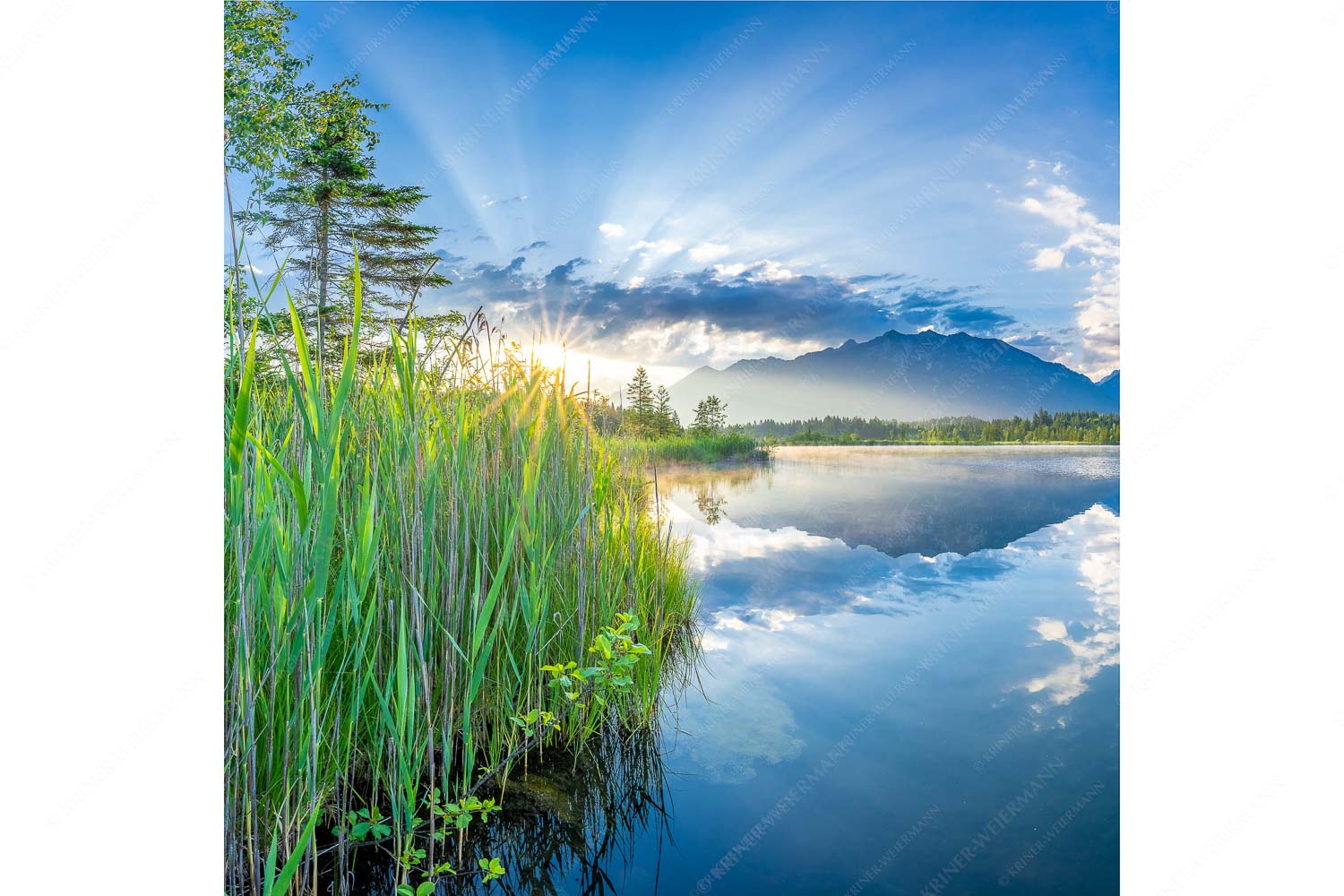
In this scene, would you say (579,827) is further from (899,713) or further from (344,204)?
(344,204)

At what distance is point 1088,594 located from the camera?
4.24 meters

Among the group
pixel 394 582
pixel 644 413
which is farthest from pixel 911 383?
pixel 394 582

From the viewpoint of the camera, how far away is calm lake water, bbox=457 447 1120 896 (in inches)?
64.3

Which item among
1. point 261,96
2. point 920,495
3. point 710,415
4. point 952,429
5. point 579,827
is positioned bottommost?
point 579,827

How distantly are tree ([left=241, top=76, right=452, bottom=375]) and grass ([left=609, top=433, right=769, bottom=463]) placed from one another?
5.34 m

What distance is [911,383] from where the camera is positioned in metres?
10.1

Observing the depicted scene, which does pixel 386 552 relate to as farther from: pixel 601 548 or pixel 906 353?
pixel 906 353

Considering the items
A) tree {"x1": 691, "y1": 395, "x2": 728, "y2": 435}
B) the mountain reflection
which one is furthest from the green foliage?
tree {"x1": 691, "y1": 395, "x2": 728, "y2": 435}

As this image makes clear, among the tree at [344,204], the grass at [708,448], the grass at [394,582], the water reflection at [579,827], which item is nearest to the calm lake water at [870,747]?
the water reflection at [579,827]

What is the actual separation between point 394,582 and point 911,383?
33.3 feet
